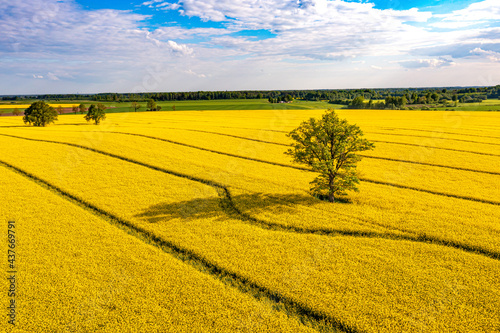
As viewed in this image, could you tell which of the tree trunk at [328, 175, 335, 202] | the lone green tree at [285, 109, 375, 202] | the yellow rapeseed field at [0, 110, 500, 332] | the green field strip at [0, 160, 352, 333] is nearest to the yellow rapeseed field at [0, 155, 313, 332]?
the yellow rapeseed field at [0, 110, 500, 332]

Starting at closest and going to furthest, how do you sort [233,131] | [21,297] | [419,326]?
[419,326]
[21,297]
[233,131]

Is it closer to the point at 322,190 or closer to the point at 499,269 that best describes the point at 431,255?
the point at 499,269

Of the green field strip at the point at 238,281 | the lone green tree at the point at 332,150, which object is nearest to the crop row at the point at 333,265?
the green field strip at the point at 238,281

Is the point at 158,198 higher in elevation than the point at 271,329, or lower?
higher

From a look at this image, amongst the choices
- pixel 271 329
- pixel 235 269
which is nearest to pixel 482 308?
pixel 271 329

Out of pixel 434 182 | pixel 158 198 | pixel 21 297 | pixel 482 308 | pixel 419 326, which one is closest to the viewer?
pixel 419 326

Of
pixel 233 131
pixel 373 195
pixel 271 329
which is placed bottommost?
pixel 271 329

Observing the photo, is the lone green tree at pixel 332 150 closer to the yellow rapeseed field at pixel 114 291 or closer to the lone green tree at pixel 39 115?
the yellow rapeseed field at pixel 114 291

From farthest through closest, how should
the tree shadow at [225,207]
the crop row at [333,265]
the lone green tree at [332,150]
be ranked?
the lone green tree at [332,150] < the tree shadow at [225,207] < the crop row at [333,265]

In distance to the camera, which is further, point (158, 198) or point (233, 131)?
point (233, 131)
